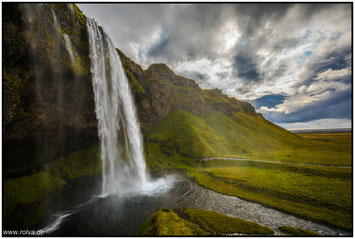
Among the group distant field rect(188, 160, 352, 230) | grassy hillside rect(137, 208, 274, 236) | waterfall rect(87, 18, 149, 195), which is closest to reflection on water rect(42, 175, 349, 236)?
grassy hillside rect(137, 208, 274, 236)

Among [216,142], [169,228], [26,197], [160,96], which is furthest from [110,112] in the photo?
[216,142]

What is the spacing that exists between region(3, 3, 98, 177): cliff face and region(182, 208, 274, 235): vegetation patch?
114 ft

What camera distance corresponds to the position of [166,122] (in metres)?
98.3

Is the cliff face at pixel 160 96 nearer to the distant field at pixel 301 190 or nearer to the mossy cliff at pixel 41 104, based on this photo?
the mossy cliff at pixel 41 104

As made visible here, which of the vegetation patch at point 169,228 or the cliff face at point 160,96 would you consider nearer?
the vegetation patch at point 169,228

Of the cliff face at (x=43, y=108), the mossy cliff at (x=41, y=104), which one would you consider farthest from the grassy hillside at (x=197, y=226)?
the mossy cliff at (x=41, y=104)

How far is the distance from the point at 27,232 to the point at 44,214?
3.09 m

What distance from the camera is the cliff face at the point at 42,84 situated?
74.4 ft

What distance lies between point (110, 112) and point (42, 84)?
601 inches

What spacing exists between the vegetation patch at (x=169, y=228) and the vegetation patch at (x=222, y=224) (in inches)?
62.1

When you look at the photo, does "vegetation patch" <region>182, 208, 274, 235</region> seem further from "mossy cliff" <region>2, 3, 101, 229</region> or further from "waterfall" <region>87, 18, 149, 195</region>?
"mossy cliff" <region>2, 3, 101, 229</region>

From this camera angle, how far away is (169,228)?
54.4 feet

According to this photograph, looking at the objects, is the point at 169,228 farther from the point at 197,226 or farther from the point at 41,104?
the point at 41,104

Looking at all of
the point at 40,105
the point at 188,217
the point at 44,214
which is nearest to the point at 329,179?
the point at 188,217
